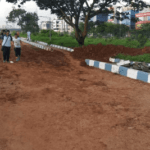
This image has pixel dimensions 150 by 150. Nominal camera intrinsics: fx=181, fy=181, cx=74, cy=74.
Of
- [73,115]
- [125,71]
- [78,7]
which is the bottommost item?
[73,115]

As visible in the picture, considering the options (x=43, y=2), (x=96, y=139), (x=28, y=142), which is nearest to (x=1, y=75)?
(x=28, y=142)

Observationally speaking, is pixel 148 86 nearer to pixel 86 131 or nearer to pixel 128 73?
pixel 128 73

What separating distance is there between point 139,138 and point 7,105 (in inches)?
109

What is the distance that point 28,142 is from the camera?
8.66ft

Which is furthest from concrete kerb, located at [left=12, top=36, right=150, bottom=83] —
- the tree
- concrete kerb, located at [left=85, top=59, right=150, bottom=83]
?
the tree

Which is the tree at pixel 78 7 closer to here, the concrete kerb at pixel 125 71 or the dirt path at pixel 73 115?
the concrete kerb at pixel 125 71

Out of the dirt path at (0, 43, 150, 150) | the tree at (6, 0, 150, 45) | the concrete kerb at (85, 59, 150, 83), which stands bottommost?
the dirt path at (0, 43, 150, 150)

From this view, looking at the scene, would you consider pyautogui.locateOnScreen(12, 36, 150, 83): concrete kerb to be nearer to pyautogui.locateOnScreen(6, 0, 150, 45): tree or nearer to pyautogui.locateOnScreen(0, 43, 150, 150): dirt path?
pyautogui.locateOnScreen(0, 43, 150, 150): dirt path

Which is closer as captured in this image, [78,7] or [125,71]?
[125,71]

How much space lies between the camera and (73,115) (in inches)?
140

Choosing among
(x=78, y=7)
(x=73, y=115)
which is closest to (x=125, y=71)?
(x=73, y=115)

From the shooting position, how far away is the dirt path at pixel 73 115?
8.71 ft

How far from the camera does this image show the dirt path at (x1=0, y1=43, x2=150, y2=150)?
8.71ft

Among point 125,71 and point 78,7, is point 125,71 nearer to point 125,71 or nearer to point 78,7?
point 125,71
